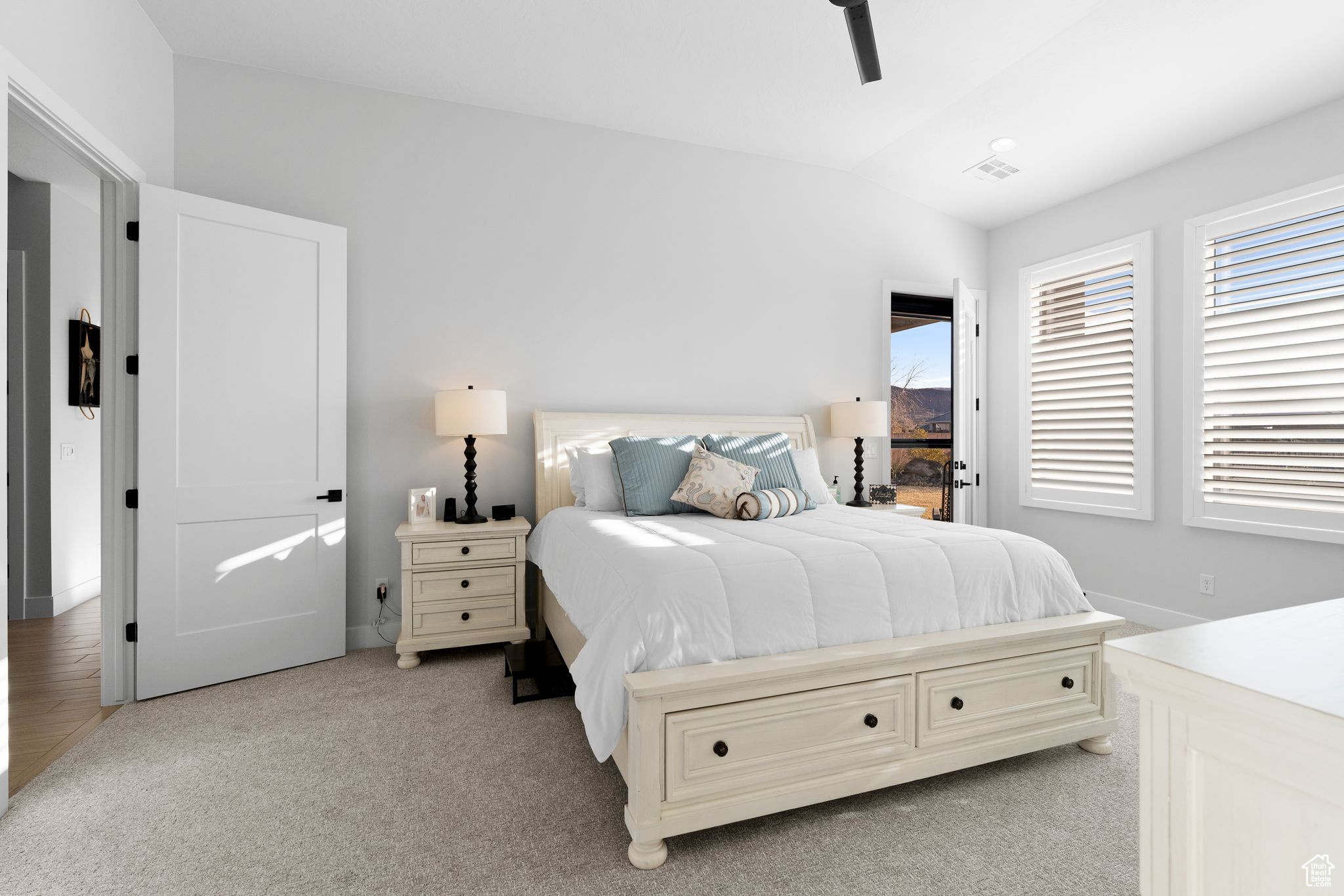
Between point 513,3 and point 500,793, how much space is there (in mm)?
3166

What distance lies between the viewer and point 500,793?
2.01 metres

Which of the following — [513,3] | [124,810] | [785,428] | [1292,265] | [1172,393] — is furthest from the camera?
[785,428]

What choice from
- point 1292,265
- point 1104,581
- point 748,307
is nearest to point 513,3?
point 748,307

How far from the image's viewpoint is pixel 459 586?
319 cm

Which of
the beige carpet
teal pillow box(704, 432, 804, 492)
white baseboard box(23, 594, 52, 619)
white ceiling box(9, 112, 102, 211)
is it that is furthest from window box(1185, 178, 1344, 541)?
white baseboard box(23, 594, 52, 619)

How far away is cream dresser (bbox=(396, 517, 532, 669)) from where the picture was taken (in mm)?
3104

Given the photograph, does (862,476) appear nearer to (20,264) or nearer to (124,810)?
(124,810)

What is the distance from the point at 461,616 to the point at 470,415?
102cm

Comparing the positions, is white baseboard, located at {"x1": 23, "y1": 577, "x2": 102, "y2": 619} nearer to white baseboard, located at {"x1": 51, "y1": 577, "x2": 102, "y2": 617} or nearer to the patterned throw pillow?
white baseboard, located at {"x1": 51, "y1": 577, "x2": 102, "y2": 617}

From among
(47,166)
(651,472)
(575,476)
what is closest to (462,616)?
(575,476)

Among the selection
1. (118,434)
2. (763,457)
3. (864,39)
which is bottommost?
(763,457)

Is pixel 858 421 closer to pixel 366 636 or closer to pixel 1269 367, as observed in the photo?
pixel 1269 367

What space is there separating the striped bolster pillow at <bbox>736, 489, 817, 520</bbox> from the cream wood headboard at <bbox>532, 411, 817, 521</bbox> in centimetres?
93

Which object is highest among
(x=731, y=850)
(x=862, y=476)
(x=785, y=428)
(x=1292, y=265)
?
(x=1292, y=265)
